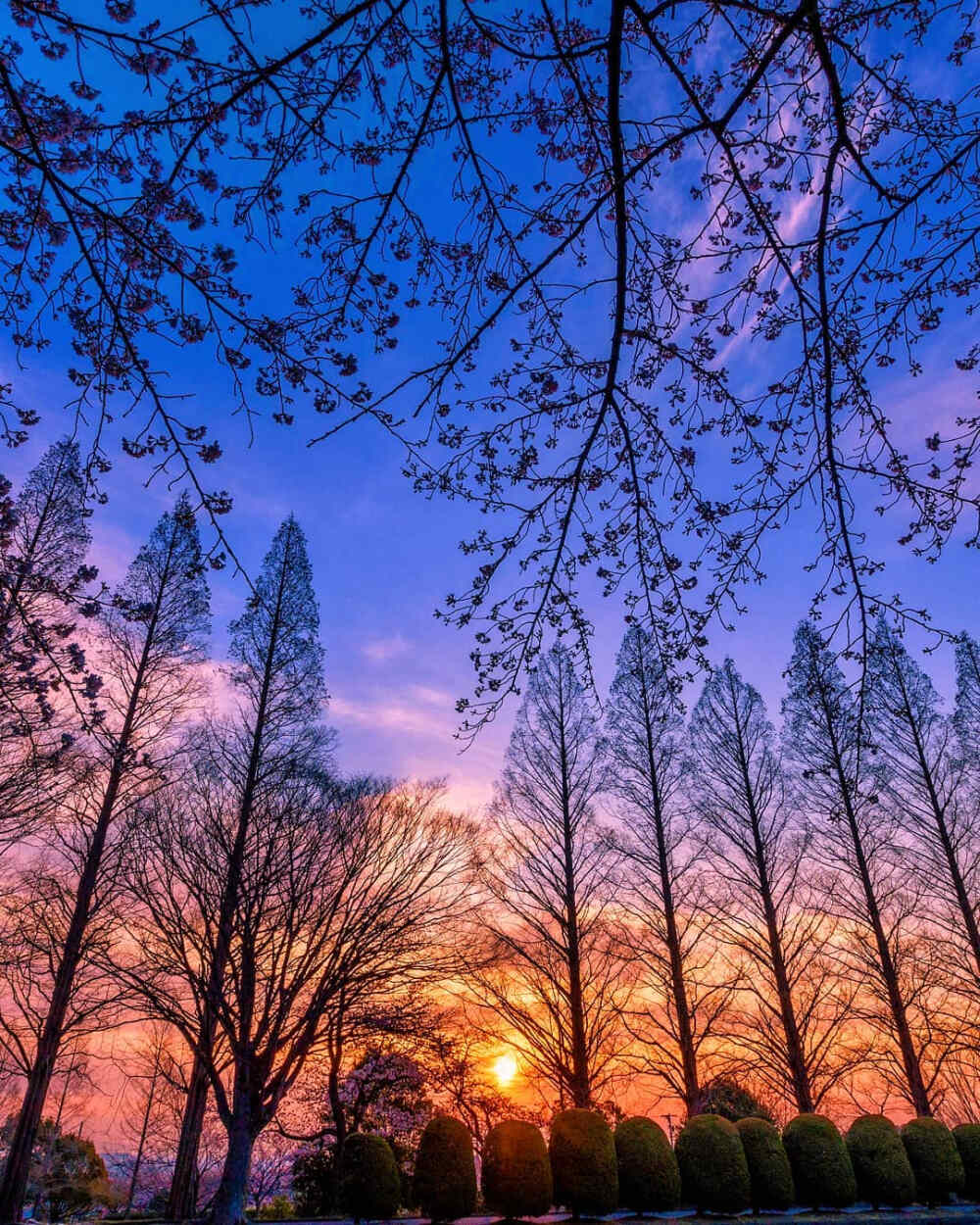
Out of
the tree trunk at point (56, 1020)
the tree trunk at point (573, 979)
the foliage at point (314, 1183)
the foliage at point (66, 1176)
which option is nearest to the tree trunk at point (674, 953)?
the tree trunk at point (573, 979)

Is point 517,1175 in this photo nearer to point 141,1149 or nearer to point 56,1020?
point 56,1020

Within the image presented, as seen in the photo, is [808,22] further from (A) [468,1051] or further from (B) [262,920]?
(A) [468,1051]

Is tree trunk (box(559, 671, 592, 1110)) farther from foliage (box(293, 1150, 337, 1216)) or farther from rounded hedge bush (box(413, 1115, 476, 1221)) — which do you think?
foliage (box(293, 1150, 337, 1216))

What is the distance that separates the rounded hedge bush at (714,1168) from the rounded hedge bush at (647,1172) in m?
0.26

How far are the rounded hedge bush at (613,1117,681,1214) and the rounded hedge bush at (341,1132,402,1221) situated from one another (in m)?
3.02

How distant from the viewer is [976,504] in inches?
120

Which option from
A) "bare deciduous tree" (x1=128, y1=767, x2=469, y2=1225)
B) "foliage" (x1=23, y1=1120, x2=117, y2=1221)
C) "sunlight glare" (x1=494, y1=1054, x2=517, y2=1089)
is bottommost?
"foliage" (x1=23, y1=1120, x2=117, y2=1221)

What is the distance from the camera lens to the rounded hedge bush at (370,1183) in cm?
933

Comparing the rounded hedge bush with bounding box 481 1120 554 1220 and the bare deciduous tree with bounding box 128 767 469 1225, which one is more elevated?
the bare deciduous tree with bounding box 128 767 469 1225

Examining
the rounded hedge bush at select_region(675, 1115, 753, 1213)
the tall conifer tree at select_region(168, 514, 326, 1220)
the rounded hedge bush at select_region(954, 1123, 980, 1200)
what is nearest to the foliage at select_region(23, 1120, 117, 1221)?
the tall conifer tree at select_region(168, 514, 326, 1220)

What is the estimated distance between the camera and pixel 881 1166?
10.2 metres

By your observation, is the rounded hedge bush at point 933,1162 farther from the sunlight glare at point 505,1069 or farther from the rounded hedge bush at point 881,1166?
the sunlight glare at point 505,1069

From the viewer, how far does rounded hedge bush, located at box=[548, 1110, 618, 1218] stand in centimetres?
886

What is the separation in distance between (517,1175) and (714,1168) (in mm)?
2657
